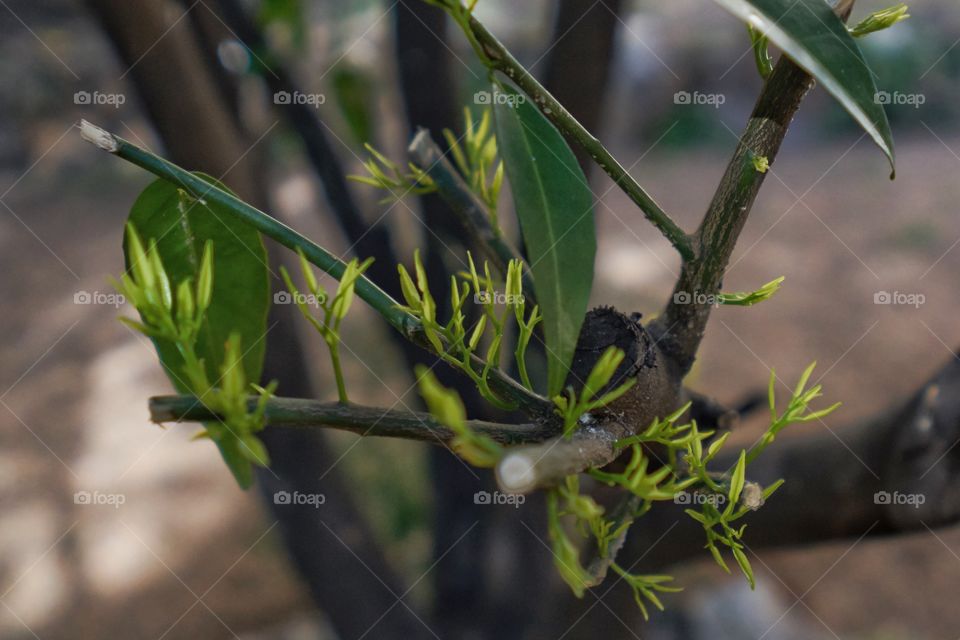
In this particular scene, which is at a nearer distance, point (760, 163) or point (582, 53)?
point (760, 163)

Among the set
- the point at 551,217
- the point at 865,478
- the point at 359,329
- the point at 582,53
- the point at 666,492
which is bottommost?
the point at 359,329

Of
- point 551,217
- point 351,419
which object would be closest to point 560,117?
point 551,217

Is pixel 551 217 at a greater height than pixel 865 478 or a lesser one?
greater

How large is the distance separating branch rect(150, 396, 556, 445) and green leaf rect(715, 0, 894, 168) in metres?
0.17

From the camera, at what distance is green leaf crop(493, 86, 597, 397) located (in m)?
0.32

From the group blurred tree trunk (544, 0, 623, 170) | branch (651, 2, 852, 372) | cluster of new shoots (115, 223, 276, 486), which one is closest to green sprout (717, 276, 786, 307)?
branch (651, 2, 852, 372)

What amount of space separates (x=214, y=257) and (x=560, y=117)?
0.61ft

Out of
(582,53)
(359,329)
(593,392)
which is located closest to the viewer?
(593,392)

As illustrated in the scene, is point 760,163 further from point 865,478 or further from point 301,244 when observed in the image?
point 865,478

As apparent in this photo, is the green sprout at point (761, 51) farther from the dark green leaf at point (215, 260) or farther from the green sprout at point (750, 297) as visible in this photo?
the dark green leaf at point (215, 260)

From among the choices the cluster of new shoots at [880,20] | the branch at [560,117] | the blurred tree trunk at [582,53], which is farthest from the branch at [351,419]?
the blurred tree trunk at [582,53]

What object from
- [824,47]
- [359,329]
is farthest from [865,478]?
[359,329]

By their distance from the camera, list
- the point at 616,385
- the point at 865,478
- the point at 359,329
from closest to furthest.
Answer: the point at 616,385 → the point at 865,478 → the point at 359,329

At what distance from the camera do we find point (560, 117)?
1.13 feet
